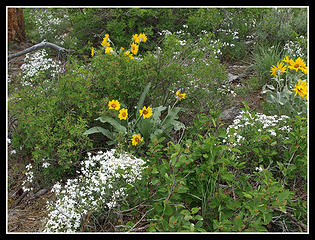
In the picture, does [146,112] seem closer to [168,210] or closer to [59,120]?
[59,120]

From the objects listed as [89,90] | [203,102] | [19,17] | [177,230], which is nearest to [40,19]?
[19,17]

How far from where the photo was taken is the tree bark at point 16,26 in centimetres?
525

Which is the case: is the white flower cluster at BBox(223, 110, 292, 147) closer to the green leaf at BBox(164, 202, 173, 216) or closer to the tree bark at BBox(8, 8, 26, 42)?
the green leaf at BBox(164, 202, 173, 216)

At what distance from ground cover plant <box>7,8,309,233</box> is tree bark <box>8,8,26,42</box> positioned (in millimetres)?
1338

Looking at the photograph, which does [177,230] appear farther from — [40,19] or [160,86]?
[40,19]

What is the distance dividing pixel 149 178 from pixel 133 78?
1.12 m

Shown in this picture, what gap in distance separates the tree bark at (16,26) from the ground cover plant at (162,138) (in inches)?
52.7

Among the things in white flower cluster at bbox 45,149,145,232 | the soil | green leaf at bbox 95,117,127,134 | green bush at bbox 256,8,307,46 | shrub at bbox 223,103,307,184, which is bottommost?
the soil

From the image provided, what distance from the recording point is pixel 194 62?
3.56 metres

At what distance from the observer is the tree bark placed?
17.2ft

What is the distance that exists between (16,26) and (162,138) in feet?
15.1

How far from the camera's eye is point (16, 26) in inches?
214

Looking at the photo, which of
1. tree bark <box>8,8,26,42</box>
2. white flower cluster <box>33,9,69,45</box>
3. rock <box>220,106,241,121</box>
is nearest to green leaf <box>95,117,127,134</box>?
rock <box>220,106,241,121</box>

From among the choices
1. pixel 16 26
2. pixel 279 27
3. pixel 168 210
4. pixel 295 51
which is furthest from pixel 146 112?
pixel 16 26
